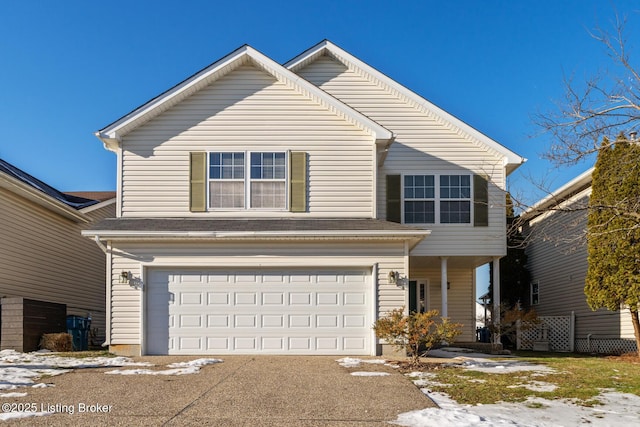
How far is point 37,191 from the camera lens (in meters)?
15.0

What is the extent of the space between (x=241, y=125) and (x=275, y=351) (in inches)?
210

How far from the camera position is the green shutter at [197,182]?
13.5 meters

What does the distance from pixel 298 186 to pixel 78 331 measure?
713 cm

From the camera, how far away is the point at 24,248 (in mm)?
15102

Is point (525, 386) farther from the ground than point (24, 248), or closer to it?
closer to it

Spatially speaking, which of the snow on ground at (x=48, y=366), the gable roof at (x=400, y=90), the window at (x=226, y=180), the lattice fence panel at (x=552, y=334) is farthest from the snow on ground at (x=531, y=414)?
the lattice fence panel at (x=552, y=334)

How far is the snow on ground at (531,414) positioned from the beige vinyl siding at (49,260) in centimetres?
1145

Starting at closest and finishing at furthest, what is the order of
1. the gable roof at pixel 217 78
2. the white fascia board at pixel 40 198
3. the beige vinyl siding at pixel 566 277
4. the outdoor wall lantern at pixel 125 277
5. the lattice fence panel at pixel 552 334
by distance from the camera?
1. the outdoor wall lantern at pixel 125 277
2. the gable roof at pixel 217 78
3. the white fascia board at pixel 40 198
4. the beige vinyl siding at pixel 566 277
5. the lattice fence panel at pixel 552 334

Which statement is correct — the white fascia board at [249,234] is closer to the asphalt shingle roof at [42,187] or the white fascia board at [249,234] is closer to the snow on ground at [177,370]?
the snow on ground at [177,370]

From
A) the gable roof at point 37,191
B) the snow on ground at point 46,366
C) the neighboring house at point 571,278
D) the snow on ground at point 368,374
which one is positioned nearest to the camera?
the snow on ground at point 46,366

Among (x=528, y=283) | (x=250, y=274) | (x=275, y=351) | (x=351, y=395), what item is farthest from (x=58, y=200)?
(x=528, y=283)

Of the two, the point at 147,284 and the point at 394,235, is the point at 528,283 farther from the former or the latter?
the point at 147,284

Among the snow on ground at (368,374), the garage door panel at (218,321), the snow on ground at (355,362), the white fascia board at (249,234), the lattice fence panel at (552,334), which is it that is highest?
the white fascia board at (249,234)

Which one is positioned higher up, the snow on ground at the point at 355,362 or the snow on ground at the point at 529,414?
the snow on ground at the point at 529,414
